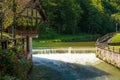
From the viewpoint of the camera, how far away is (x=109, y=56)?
40.4m

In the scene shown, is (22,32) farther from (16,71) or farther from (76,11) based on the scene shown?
(76,11)

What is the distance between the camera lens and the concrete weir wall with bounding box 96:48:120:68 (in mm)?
36966

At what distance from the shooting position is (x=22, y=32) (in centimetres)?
3262

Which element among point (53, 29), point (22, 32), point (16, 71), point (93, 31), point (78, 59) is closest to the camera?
point (16, 71)

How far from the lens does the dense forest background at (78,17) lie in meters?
98.6

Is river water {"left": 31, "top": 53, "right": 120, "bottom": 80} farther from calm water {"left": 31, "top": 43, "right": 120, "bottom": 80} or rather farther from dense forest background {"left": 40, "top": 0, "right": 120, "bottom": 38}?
dense forest background {"left": 40, "top": 0, "right": 120, "bottom": 38}

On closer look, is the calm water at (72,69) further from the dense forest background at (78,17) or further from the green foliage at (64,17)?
the green foliage at (64,17)

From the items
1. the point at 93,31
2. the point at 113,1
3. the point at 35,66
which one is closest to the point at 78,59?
the point at 35,66

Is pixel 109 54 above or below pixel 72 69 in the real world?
above

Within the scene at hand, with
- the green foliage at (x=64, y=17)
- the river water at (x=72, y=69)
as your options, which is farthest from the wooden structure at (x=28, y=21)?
the green foliage at (x=64, y=17)

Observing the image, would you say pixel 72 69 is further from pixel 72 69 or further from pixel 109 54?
pixel 109 54

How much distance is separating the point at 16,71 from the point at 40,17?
67.9 feet

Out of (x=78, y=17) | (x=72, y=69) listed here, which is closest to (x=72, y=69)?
(x=72, y=69)

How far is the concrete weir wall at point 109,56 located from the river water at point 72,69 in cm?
59
